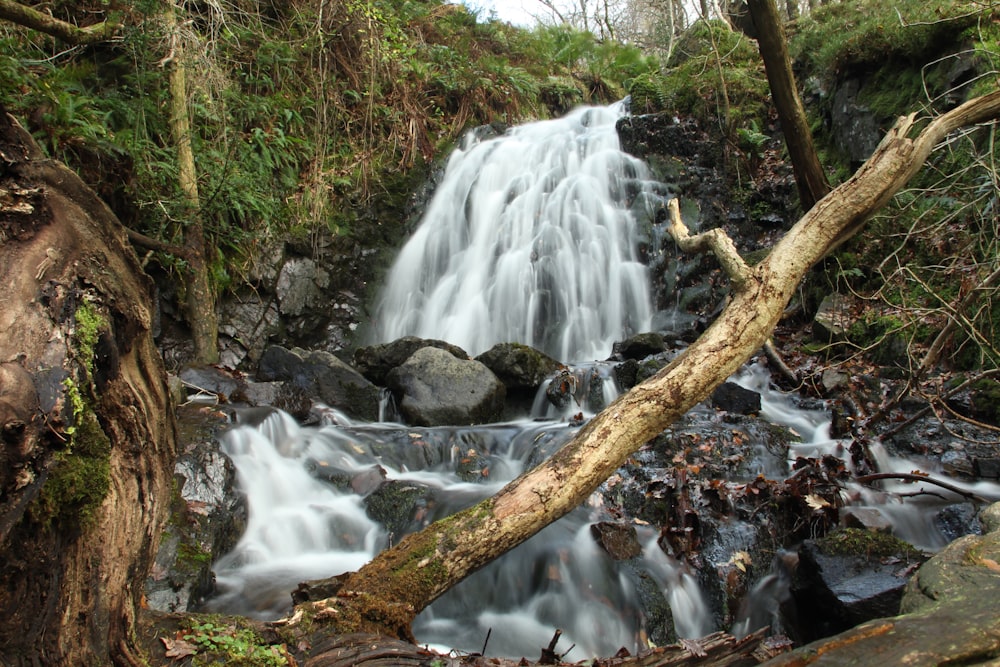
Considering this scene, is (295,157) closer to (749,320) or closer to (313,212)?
(313,212)

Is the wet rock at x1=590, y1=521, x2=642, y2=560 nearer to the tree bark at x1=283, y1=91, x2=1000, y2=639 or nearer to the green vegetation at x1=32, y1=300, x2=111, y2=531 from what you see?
the tree bark at x1=283, y1=91, x2=1000, y2=639

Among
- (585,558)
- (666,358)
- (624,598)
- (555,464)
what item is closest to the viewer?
(555,464)

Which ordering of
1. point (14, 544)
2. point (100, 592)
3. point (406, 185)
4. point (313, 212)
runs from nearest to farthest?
point (14, 544), point (100, 592), point (313, 212), point (406, 185)

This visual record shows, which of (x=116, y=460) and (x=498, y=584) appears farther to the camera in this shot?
(x=498, y=584)

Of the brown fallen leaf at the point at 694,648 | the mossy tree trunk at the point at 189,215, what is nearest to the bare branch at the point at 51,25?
the mossy tree trunk at the point at 189,215

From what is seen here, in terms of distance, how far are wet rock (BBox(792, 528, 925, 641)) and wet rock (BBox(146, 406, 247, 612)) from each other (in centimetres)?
353

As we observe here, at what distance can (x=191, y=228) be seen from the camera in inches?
286

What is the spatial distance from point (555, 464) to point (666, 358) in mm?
4814

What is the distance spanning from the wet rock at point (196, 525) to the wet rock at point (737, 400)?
4.57 metres

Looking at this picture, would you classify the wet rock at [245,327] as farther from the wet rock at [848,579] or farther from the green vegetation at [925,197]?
the green vegetation at [925,197]

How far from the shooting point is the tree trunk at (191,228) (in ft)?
23.2

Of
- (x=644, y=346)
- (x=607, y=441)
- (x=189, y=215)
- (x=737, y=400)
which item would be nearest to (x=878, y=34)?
(x=644, y=346)

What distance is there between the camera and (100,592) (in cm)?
153

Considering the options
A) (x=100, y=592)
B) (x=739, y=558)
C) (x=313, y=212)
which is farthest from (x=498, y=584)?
(x=313, y=212)
